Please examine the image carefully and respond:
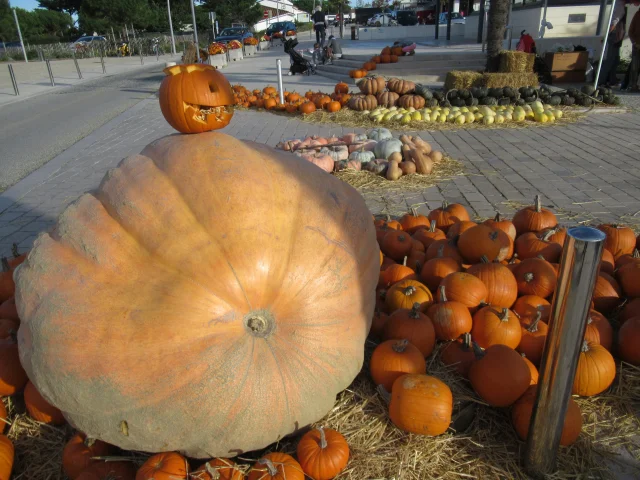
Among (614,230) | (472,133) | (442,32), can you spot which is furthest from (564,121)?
(442,32)

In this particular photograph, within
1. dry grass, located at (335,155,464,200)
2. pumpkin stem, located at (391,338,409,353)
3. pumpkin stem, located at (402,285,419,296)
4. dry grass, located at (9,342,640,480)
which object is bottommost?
dry grass, located at (335,155,464,200)

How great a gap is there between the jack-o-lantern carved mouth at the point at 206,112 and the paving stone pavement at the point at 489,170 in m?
2.50

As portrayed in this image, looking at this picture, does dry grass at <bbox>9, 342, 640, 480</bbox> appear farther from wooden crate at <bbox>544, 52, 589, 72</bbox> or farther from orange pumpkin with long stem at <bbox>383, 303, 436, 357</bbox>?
wooden crate at <bbox>544, 52, 589, 72</bbox>

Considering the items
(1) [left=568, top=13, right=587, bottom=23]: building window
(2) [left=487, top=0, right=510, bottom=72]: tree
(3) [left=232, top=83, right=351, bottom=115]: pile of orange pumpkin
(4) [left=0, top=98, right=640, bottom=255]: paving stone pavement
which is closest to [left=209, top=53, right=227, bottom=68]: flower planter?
(3) [left=232, top=83, right=351, bottom=115]: pile of orange pumpkin

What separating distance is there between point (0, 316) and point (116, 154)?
6203mm

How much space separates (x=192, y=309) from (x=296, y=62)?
1968 centimetres

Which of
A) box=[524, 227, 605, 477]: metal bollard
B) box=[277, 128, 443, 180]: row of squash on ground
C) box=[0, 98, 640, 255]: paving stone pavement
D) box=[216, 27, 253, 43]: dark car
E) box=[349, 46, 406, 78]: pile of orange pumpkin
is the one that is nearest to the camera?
box=[524, 227, 605, 477]: metal bollard

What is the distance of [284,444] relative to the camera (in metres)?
2.08

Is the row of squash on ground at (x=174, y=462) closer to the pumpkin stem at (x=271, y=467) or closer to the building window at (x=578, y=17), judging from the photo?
the pumpkin stem at (x=271, y=467)

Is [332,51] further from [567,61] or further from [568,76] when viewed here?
[568,76]

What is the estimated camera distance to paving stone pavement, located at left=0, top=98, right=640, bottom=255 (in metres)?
5.41

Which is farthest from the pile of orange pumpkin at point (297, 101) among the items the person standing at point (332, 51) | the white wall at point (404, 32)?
the white wall at point (404, 32)

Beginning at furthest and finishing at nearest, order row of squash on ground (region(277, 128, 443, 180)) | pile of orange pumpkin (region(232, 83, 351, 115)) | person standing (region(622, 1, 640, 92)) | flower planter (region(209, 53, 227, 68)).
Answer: flower planter (region(209, 53, 227, 68))
person standing (region(622, 1, 640, 92))
pile of orange pumpkin (region(232, 83, 351, 115))
row of squash on ground (region(277, 128, 443, 180))

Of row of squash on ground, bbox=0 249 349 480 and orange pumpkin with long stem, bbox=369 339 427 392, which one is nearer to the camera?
row of squash on ground, bbox=0 249 349 480
